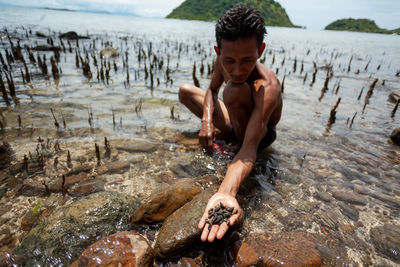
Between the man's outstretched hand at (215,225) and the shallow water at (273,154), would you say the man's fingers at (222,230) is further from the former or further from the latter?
the shallow water at (273,154)

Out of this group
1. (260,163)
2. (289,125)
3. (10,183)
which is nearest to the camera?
(10,183)

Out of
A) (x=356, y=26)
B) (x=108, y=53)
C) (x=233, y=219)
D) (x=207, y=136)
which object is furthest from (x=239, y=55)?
(x=356, y=26)

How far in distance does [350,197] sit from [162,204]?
2.53 metres

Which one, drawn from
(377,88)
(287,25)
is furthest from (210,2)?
(377,88)

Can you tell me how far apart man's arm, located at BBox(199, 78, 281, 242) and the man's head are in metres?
0.48

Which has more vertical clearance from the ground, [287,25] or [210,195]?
[287,25]

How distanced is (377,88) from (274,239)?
32.8 ft

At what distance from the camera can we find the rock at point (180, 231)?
206 centimetres

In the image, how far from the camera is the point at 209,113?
391cm

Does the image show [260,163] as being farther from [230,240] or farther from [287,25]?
[287,25]

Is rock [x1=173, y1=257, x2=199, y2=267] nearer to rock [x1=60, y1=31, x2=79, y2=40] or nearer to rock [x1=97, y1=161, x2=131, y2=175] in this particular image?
rock [x1=97, y1=161, x2=131, y2=175]

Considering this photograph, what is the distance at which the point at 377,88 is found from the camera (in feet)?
30.5

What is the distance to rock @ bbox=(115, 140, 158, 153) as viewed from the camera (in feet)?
12.9

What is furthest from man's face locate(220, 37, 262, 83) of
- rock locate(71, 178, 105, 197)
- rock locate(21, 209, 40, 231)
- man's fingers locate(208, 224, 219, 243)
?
rock locate(21, 209, 40, 231)
